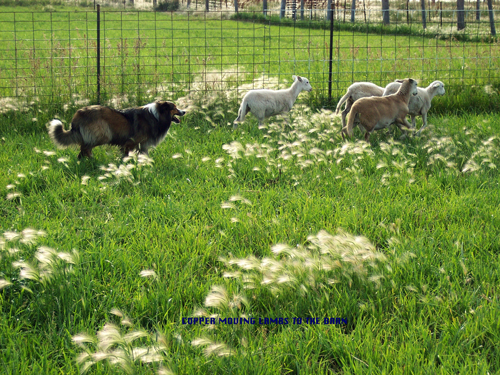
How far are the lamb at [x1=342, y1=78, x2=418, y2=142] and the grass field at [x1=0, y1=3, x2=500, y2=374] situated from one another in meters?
0.75

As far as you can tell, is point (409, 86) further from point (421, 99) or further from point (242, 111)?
point (242, 111)

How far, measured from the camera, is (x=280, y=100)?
8977mm

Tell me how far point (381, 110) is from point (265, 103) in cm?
203

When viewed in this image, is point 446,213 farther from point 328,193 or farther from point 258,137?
point 258,137

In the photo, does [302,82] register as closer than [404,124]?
No

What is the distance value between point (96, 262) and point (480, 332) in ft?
8.86

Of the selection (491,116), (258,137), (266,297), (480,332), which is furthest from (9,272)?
(491,116)

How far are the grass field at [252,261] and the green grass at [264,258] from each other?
2 centimetres

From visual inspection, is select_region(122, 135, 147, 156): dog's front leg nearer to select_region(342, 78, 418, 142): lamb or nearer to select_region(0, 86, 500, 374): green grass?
select_region(0, 86, 500, 374): green grass

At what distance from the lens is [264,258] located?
357 centimetres

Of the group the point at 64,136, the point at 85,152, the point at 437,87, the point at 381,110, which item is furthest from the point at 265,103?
the point at 64,136

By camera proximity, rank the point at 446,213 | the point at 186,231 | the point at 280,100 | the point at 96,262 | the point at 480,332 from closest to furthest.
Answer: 1. the point at 480,332
2. the point at 96,262
3. the point at 186,231
4. the point at 446,213
5. the point at 280,100

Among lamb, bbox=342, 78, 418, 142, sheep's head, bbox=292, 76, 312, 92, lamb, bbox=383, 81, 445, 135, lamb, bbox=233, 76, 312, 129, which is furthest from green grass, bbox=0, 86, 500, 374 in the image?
sheep's head, bbox=292, 76, 312, 92

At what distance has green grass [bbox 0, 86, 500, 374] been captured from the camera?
2926 millimetres
